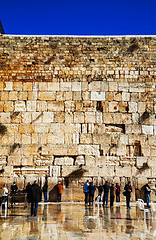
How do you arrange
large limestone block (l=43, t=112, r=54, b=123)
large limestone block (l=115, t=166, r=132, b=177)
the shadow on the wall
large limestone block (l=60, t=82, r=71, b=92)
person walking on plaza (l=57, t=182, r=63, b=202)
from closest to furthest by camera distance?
person walking on plaza (l=57, t=182, r=63, b=202) → the shadow on the wall → large limestone block (l=115, t=166, r=132, b=177) → large limestone block (l=43, t=112, r=54, b=123) → large limestone block (l=60, t=82, r=71, b=92)

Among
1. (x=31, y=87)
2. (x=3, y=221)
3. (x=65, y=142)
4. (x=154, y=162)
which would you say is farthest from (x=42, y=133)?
(x=3, y=221)

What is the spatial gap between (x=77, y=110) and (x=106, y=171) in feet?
9.17

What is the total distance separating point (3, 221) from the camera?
647cm

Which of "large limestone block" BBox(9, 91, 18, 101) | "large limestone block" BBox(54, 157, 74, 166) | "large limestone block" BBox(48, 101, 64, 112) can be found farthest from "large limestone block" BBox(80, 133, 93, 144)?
"large limestone block" BBox(9, 91, 18, 101)

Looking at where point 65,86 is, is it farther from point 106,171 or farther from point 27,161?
point 106,171

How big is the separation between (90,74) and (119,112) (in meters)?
2.09

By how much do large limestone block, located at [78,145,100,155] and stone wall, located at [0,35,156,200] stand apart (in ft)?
0.13

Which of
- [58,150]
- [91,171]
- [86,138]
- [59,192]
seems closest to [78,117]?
[86,138]

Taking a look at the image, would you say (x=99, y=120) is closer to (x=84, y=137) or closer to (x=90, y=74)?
(x=84, y=137)

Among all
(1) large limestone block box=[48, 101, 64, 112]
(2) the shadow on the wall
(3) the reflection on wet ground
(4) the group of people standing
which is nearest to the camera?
(3) the reflection on wet ground

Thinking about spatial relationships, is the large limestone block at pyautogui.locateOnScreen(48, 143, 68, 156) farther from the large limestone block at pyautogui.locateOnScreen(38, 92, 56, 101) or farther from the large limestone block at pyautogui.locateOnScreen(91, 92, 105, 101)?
the large limestone block at pyautogui.locateOnScreen(91, 92, 105, 101)

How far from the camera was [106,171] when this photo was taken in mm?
11547

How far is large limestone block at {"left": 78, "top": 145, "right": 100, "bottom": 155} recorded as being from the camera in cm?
1179

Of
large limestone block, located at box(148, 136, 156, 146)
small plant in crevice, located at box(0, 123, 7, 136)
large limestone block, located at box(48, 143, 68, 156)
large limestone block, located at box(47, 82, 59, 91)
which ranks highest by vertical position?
large limestone block, located at box(47, 82, 59, 91)
